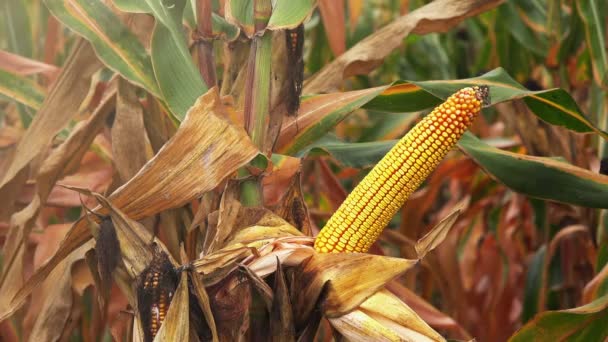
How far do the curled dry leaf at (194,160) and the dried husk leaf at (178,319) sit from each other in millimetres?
190

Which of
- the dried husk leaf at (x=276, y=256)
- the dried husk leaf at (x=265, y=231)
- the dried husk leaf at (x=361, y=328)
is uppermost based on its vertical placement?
the dried husk leaf at (x=265, y=231)

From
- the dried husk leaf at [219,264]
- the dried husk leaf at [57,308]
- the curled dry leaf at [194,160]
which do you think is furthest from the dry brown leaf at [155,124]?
the dried husk leaf at [219,264]

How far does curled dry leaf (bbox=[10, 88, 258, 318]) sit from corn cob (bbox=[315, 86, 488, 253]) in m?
0.19

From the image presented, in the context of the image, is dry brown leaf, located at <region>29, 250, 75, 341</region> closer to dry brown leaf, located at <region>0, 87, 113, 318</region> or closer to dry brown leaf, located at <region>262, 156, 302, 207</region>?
dry brown leaf, located at <region>0, 87, 113, 318</region>

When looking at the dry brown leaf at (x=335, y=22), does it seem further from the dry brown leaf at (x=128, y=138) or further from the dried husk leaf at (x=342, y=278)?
the dried husk leaf at (x=342, y=278)

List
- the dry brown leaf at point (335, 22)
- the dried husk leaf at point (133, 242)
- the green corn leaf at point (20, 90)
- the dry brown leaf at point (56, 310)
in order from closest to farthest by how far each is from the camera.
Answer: the dried husk leaf at point (133, 242) → the dry brown leaf at point (56, 310) → the green corn leaf at point (20, 90) → the dry brown leaf at point (335, 22)

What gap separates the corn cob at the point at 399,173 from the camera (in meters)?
1.15

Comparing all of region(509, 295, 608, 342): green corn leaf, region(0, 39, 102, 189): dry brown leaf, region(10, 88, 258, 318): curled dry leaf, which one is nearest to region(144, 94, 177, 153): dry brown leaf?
region(0, 39, 102, 189): dry brown leaf

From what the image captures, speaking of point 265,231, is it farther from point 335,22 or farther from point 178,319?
point 335,22

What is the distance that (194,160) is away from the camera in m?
1.28

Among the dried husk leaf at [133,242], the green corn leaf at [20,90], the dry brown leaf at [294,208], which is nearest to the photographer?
the dried husk leaf at [133,242]

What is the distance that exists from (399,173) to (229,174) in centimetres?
28

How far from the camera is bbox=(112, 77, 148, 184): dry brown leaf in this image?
1.56 metres

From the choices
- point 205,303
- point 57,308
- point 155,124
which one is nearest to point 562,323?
point 205,303
